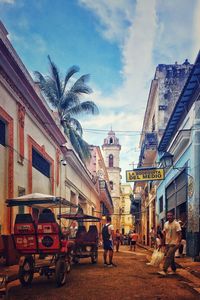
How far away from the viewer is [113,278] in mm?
9539

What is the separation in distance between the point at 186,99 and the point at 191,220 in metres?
4.46

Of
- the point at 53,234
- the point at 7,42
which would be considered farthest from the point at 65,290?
the point at 7,42

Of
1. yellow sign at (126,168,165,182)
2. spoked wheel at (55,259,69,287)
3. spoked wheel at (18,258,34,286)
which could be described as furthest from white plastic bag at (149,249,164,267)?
yellow sign at (126,168,165,182)

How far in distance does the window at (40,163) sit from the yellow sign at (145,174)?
147 inches

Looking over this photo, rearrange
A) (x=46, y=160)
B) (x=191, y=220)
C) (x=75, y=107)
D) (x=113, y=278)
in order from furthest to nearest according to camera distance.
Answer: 1. (x=75, y=107)
2. (x=46, y=160)
3. (x=191, y=220)
4. (x=113, y=278)

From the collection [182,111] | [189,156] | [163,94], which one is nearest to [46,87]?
[163,94]

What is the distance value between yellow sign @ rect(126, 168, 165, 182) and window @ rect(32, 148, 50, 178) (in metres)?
3.73

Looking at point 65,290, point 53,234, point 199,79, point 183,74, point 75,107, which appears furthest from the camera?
point 183,74

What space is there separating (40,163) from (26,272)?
882 centimetres

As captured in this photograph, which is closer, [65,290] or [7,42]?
[65,290]

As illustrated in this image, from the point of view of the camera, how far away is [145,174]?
19062 millimetres

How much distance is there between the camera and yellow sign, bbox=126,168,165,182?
18.8m

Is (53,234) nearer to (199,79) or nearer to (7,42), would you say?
(7,42)

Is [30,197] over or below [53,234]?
over
